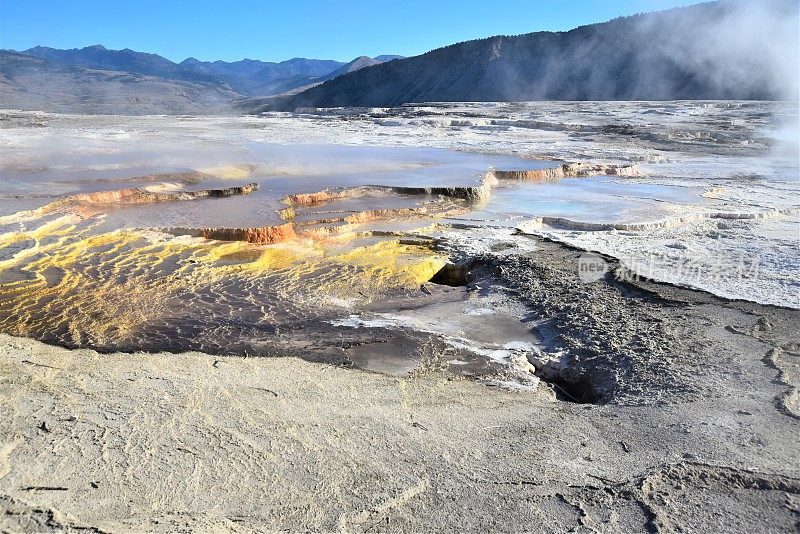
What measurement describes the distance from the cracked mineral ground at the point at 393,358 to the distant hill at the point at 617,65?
30262 mm

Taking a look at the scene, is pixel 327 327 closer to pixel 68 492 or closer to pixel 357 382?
pixel 357 382

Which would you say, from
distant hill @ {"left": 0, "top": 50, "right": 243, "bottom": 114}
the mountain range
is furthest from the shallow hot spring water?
distant hill @ {"left": 0, "top": 50, "right": 243, "bottom": 114}

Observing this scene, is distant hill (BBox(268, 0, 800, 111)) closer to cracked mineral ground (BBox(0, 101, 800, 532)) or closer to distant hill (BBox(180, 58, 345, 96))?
cracked mineral ground (BBox(0, 101, 800, 532))

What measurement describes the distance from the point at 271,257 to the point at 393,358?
2124mm

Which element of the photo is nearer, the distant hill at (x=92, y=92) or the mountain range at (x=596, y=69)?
the mountain range at (x=596, y=69)

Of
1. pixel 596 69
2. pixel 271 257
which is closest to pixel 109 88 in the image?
pixel 596 69

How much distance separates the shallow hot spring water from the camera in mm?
3559

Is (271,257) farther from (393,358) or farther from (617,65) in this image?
(617,65)

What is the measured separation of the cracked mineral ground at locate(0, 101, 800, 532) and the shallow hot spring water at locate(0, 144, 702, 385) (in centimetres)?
3

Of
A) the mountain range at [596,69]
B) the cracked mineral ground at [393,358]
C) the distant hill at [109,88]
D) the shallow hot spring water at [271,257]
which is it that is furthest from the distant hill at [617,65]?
the cracked mineral ground at [393,358]

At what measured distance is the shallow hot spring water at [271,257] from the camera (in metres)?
3.56

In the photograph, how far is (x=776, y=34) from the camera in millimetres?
33344

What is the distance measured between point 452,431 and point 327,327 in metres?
1.42

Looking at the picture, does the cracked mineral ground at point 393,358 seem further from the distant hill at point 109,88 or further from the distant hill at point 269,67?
the distant hill at point 269,67
